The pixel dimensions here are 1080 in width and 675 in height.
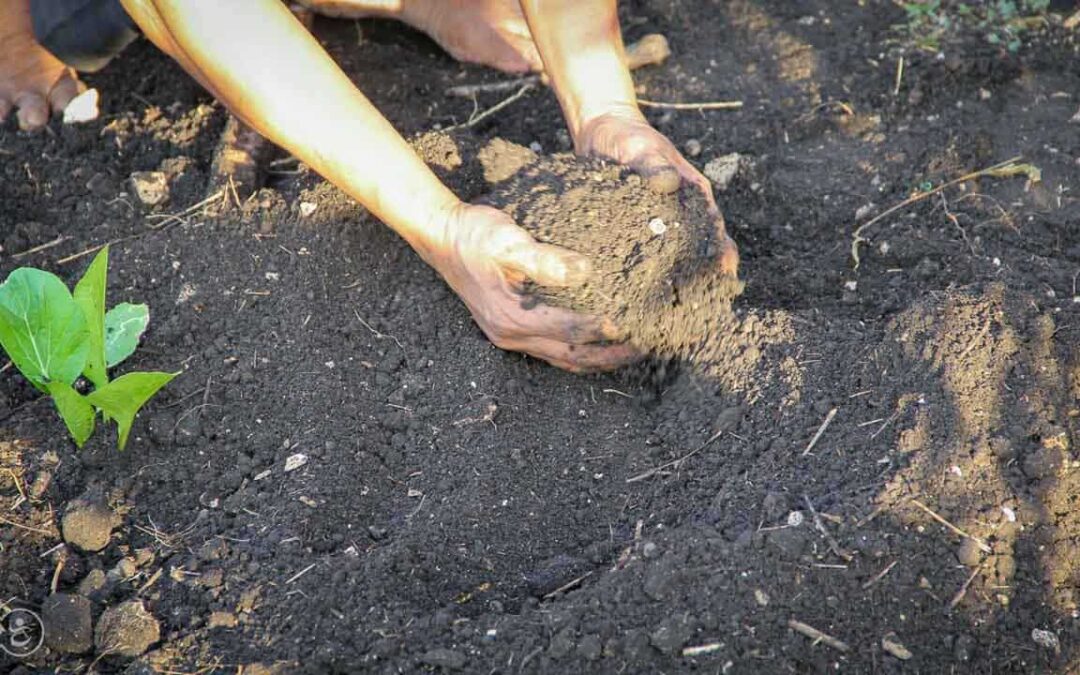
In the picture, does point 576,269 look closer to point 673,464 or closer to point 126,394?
point 673,464

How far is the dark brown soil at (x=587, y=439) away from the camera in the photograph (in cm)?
165

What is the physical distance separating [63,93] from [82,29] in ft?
0.66

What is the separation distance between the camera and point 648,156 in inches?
82.1

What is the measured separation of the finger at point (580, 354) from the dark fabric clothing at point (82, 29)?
1.42 meters

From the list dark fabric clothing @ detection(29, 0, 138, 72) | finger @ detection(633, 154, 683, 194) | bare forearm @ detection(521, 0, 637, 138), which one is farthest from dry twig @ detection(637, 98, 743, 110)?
dark fabric clothing @ detection(29, 0, 138, 72)

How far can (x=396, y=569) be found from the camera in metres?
1.78

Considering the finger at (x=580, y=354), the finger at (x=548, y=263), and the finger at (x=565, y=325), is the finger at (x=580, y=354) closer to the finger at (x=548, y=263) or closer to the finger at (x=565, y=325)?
the finger at (x=565, y=325)

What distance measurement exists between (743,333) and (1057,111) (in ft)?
4.07

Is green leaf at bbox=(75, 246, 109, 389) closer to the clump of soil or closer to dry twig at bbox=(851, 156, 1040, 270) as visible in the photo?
A: the clump of soil

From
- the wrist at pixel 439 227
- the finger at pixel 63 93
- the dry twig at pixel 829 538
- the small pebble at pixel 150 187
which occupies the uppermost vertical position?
the finger at pixel 63 93

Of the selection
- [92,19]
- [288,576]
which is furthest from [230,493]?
[92,19]

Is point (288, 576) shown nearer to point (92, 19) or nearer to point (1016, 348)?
point (1016, 348)

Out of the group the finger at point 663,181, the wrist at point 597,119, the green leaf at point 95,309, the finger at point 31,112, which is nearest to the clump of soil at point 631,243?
the finger at point 663,181

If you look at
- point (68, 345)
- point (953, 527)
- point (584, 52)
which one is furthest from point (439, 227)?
point (953, 527)
